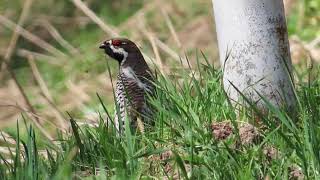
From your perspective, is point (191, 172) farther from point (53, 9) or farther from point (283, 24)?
point (53, 9)

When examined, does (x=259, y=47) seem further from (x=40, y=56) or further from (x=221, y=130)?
(x=40, y=56)

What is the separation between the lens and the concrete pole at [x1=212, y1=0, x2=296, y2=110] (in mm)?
4164

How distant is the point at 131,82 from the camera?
15.2 ft

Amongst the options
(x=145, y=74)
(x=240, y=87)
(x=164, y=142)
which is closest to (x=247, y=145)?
(x=164, y=142)

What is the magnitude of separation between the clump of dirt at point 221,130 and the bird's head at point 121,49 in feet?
3.47

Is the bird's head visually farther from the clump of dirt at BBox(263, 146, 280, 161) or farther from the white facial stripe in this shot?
the clump of dirt at BBox(263, 146, 280, 161)

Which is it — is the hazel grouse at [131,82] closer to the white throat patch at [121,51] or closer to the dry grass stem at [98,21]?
the white throat patch at [121,51]

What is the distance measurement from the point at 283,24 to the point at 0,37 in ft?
20.4

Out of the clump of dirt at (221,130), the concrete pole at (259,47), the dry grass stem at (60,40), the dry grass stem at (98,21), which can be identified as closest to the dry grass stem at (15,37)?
the dry grass stem at (98,21)

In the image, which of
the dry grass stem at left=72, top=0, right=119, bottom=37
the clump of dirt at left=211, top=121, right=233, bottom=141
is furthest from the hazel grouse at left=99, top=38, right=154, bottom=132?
the dry grass stem at left=72, top=0, right=119, bottom=37

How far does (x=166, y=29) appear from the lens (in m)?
9.63

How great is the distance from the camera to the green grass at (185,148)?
339 cm

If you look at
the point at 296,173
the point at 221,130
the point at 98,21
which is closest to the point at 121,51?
the point at 221,130

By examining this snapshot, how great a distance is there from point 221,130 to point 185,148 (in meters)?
0.22
